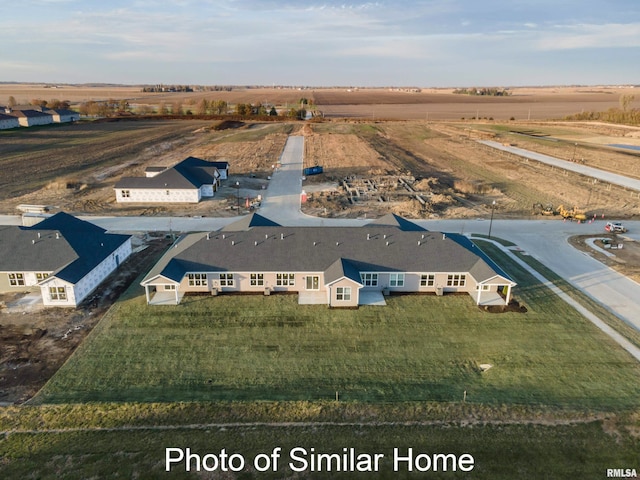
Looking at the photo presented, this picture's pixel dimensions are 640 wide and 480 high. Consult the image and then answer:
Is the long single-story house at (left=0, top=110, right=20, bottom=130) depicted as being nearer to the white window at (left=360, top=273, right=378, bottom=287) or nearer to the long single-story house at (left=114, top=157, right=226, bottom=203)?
the long single-story house at (left=114, top=157, right=226, bottom=203)

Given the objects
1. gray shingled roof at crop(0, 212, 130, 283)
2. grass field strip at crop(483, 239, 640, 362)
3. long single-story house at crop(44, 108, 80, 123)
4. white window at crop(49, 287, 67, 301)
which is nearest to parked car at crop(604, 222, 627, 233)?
grass field strip at crop(483, 239, 640, 362)

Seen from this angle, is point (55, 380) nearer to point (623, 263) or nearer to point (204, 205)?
point (204, 205)

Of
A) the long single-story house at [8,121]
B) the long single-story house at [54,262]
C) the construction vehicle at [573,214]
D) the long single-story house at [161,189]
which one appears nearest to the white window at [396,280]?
the long single-story house at [54,262]

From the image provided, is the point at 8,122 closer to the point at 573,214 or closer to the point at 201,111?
the point at 201,111

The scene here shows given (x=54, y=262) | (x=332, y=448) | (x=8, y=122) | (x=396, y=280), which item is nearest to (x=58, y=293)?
(x=54, y=262)

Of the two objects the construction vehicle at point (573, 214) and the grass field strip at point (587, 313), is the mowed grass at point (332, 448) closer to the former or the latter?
the grass field strip at point (587, 313)

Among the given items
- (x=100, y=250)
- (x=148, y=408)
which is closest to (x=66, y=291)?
(x=100, y=250)
